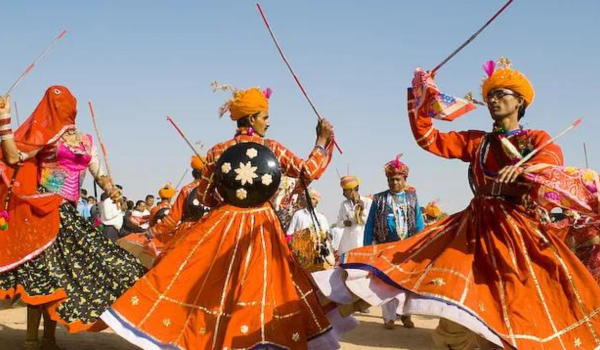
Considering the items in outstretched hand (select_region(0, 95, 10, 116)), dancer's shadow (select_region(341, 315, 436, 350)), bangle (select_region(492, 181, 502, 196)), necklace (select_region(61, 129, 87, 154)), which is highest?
bangle (select_region(492, 181, 502, 196))

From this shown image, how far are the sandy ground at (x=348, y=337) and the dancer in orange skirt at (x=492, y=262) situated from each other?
2937 mm

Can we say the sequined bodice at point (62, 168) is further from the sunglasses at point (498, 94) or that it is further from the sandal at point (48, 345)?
the sunglasses at point (498, 94)

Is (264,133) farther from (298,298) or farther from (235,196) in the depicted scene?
(298,298)

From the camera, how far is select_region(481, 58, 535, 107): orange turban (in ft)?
16.2

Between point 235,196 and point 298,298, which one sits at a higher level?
→ point 235,196

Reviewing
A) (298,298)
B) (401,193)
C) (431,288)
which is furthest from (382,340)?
(431,288)

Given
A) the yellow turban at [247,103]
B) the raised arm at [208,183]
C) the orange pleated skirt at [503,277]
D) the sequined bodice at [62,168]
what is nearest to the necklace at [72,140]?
the sequined bodice at [62,168]

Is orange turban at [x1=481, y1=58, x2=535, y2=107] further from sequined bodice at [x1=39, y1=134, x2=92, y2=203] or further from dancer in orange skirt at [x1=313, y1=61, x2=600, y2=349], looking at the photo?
sequined bodice at [x1=39, y1=134, x2=92, y2=203]

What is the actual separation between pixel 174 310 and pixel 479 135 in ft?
7.94

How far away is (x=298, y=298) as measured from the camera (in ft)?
16.4

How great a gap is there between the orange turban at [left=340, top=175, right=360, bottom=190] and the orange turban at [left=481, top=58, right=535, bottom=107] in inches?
246

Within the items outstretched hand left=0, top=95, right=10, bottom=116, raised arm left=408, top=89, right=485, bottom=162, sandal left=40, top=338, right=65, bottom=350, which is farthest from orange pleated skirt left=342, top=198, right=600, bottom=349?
sandal left=40, top=338, right=65, bottom=350

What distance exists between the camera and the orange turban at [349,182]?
37.1 feet

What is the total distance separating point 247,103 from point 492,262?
2.25m
